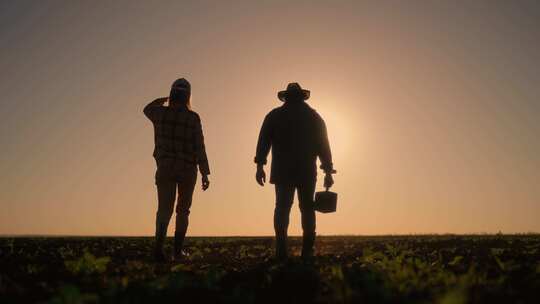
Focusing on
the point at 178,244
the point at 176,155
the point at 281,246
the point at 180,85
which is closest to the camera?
→ the point at 281,246

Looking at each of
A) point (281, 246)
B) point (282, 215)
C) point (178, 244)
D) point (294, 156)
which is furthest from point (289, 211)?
A: point (178, 244)

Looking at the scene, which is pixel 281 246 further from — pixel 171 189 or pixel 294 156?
pixel 171 189

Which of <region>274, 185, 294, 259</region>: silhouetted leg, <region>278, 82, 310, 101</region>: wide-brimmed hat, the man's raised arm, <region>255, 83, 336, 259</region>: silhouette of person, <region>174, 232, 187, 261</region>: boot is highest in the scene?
<region>278, 82, 310, 101</region>: wide-brimmed hat

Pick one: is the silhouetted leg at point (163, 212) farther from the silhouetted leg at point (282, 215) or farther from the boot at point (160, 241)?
the silhouetted leg at point (282, 215)

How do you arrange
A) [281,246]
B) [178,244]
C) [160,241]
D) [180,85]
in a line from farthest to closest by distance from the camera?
[178,244]
[180,85]
[160,241]
[281,246]

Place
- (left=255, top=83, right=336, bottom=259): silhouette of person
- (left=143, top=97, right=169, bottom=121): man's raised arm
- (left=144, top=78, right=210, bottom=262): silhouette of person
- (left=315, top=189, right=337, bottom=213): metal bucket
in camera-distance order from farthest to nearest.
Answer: (left=143, top=97, right=169, bottom=121): man's raised arm
(left=315, top=189, right=337, bottom=213): metal bucket
(left=144, top=78, right=210, bottom=262): silhouette of person
(left=255, top=83, right=336, bottom=259): silhouette of person

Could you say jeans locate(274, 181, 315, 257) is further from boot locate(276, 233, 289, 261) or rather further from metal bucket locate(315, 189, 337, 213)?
metal bucket locate(315, 189, 337, 213)

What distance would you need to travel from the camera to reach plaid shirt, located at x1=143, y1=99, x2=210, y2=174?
766cm

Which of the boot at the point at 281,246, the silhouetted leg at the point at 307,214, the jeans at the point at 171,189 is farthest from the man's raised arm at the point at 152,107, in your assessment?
the boot at the point at 281,246

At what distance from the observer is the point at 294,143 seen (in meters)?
7.61

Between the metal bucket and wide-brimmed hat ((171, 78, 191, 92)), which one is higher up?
wide-brimmed hat ((171, 78, 191, 92))

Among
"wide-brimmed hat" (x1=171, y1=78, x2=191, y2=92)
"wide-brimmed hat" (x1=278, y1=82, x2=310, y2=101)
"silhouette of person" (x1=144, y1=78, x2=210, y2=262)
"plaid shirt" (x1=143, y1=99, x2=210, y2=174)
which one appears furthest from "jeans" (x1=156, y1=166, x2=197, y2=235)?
"wide-brimmed hat" (x1=278, y1=82, x2=310, y2=101)

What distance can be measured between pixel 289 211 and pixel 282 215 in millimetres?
168

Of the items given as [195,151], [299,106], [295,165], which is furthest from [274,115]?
[195,151]
